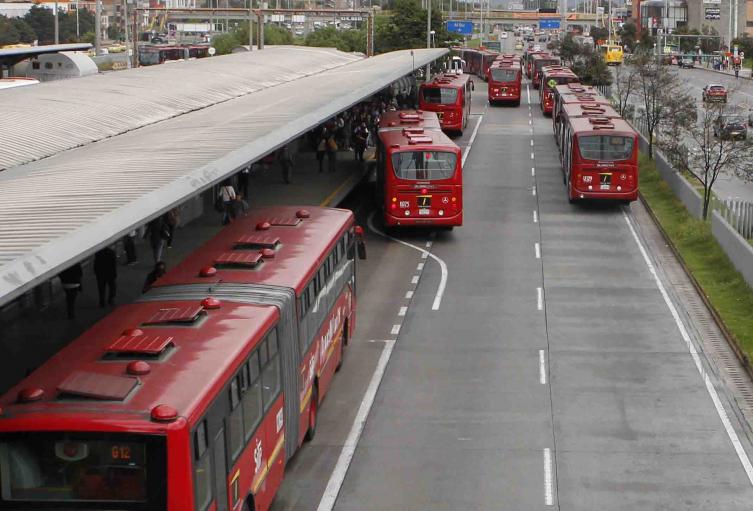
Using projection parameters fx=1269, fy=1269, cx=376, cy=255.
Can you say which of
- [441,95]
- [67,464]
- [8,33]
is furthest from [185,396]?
[8,33]

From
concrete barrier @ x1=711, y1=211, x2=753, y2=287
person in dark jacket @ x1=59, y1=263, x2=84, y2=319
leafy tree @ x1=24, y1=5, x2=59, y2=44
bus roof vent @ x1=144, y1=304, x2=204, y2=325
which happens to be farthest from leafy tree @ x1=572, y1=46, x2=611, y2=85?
bus roof vent @ x1=144, y1=304, x2=204, y2=325

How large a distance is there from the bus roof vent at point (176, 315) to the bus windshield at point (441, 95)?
45.4 meters

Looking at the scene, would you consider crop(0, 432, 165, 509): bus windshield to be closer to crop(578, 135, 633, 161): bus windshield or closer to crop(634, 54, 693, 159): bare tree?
crop(578, 135, 633, 161): bus windshield

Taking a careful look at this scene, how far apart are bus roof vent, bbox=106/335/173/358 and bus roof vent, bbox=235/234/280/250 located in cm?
520

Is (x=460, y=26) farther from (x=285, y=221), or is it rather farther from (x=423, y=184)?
(x=285, y=221)

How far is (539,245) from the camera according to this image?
33781 millimetres

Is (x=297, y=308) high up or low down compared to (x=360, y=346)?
up

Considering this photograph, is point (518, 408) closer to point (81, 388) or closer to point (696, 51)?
point (81, 388)

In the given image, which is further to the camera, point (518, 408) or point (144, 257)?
point (144, 257)

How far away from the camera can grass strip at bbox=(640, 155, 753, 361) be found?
2498 cm

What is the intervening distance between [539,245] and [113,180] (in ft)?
60.1

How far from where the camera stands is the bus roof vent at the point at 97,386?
35.9 ft

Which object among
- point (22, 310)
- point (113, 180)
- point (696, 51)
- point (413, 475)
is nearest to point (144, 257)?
point (22, 310)

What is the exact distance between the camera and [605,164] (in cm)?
3844
